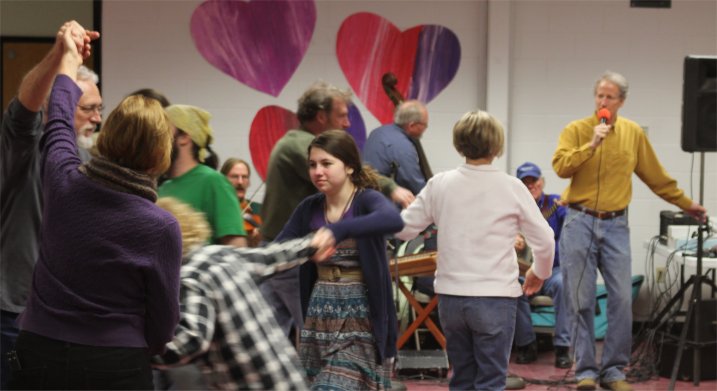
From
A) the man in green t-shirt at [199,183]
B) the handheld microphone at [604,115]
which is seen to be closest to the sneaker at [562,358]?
the handheld microphone at [604,115]

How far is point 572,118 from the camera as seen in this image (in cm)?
757

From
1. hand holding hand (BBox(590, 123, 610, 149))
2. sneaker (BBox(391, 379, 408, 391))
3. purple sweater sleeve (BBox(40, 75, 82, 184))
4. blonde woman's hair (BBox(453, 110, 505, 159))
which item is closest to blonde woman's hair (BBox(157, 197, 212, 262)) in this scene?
purple sweater sleeve (BBox(40, 75, 82, 184))

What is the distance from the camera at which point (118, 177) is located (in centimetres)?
239

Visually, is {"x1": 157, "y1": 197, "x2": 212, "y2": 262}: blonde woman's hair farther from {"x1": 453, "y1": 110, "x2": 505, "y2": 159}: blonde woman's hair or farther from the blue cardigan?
{"x1": 453, "y1": 110, "x2": 505, "y2": 159}: blonde woman's hair

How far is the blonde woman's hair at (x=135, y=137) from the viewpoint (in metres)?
2.42

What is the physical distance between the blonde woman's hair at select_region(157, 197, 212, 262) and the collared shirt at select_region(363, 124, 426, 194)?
3.95 m

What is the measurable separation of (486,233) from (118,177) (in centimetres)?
190

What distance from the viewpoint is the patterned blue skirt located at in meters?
3.87

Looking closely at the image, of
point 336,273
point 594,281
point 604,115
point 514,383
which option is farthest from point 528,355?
point 336,273

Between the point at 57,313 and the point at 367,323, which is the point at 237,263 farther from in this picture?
the point at 367,323

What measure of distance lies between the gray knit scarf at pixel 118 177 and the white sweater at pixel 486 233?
1.80 meters

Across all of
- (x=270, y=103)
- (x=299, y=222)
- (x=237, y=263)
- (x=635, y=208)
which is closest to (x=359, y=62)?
(x=270, y=103)

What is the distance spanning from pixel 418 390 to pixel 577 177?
146 centimetres

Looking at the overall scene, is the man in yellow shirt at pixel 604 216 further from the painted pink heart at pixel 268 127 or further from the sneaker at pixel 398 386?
the painted pink heart at pixel 268 127
